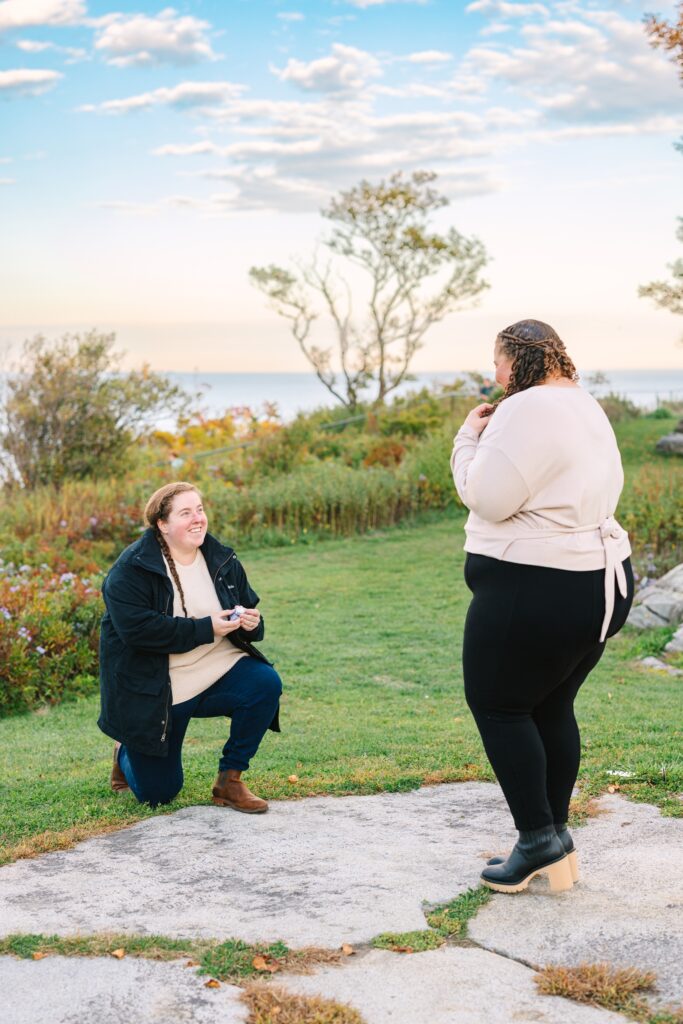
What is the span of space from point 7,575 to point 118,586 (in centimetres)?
541

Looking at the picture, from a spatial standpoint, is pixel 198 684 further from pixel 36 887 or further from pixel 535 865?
pixel 535 865

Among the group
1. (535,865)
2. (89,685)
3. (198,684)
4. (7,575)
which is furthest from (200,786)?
(7,575)

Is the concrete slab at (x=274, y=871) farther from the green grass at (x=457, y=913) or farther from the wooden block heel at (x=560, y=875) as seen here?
the wooden block heel at (x=560, y=875)

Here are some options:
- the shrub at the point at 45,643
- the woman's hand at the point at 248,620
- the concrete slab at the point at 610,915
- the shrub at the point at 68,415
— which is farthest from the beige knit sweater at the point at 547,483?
the shrub at the point at 68,415

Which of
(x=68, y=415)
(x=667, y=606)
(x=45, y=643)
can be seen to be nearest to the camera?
(x=45, y=643)

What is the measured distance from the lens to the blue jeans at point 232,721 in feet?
14.6

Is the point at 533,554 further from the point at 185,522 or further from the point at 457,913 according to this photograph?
the point at 185,522

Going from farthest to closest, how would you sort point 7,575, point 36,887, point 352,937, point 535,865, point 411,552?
point 411,552
point 7,575
point 36,887
point 535,865
point 352,937

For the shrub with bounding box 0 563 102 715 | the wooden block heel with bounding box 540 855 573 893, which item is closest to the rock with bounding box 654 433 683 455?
the shrub with bounding box 0 563 102 715

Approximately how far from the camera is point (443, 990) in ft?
9.30

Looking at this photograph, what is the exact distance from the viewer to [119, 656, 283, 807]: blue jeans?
4.46 metres

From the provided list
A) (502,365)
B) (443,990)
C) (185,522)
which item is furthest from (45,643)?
(443,990)

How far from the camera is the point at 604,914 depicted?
3236 mm

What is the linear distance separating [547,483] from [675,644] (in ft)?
17.9
